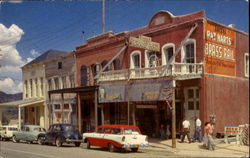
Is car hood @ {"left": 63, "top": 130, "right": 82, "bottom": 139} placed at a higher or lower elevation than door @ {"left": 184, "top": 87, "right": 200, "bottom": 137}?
lower

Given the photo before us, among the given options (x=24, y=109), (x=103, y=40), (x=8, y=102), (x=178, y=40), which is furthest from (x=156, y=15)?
(x=24, y=109)

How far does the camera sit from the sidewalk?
15.3 m

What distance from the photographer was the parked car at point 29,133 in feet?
78.8

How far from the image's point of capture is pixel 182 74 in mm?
19406

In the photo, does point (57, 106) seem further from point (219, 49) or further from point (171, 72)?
point (219, 49)

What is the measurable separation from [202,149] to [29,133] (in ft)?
43.6

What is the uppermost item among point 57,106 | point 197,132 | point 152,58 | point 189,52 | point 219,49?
point 219,49

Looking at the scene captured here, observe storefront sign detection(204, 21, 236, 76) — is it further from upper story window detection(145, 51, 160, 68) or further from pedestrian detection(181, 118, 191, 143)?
upper story window detection(145, 51, 160, 68)

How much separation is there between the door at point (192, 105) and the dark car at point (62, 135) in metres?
7.07

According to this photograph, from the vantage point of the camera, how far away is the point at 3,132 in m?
27.7

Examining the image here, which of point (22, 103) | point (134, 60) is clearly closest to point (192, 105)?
point (134, 60)

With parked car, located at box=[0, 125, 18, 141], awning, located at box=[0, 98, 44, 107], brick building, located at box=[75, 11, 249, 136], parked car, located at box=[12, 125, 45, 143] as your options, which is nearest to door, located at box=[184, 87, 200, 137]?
brick building, located at box=[75, 11, 249, 136]

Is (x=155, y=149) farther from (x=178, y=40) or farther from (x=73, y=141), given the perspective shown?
(x=178, y=40)

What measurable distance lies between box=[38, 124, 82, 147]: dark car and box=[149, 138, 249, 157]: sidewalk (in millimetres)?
4794
